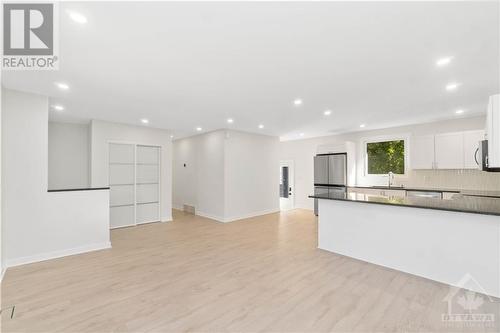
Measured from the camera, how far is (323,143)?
7.85 meters

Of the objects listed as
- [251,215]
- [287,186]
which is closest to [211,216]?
[251,215]

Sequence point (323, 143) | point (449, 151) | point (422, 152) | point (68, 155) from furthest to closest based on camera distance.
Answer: point (323, 143)
point (68, 155)
point (422, 152)
point (449, 151)

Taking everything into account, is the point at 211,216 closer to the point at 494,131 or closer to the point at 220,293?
the point at 220,293

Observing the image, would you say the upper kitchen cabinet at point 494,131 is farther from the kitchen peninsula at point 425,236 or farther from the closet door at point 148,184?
the closet door at point 148,184

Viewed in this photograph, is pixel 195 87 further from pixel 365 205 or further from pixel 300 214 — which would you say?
pixel 300 214

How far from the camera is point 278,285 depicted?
2.75m

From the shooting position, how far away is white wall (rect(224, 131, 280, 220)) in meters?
6.50

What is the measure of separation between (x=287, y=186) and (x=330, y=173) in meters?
2.33

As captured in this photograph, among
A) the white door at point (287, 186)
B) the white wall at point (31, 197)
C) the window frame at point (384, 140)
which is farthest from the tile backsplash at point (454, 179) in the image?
the white wall at point (31, 197)

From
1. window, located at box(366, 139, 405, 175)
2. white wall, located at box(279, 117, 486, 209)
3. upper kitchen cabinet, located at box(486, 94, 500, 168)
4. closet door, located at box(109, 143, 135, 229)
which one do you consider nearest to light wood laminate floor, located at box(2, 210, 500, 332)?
upper kitchen cabinet, located at box(486, 94, 500, 168)

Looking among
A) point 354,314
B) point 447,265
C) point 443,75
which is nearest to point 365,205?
point 447,265

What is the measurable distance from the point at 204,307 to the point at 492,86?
197 inches

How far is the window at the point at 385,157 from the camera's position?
6.20 meters

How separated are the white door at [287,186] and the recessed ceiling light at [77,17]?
7728mm
